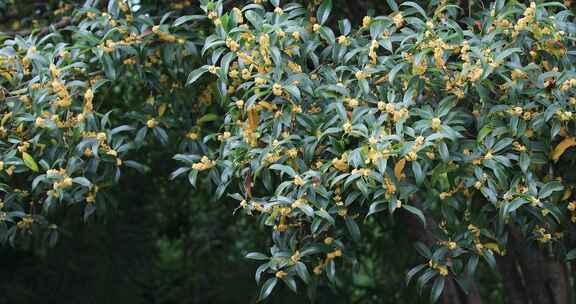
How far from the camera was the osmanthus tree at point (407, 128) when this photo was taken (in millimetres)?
2289

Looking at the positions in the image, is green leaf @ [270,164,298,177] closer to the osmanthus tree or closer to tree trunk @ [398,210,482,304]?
the osmanthus tree

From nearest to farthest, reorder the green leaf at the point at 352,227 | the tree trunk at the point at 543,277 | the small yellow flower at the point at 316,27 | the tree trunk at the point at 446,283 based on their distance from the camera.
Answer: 1. the green leaf at the point at 352,227
2. the small yellow flower at the point at 316,27
3. the tree trunk at the point at 446,283
4. the tree trunk at the point at 543,277

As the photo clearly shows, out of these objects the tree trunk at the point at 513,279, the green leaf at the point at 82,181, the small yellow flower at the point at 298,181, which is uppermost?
the small yellow flower at the point at 298,181

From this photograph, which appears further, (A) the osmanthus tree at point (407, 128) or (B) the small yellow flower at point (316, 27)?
(B) the small yellow flower at point (316, 27)

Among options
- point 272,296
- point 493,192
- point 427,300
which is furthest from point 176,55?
point 427,300

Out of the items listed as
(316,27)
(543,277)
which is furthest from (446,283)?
(316,27)

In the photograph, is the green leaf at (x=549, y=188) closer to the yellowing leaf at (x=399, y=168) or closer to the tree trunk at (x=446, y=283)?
the yellowing leaf at (x=399, y=168)

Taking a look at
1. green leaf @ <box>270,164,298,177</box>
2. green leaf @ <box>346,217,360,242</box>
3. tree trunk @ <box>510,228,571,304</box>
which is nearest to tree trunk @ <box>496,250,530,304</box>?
tree trunk @ <box>510,228,571,304</box>

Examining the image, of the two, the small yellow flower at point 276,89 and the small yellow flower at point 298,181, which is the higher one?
the small yellow flower at point 276,89

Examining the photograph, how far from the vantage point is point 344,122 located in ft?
7.66

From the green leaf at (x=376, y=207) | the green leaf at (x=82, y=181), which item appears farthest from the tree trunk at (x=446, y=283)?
the green leaf at (x=82, y=181)

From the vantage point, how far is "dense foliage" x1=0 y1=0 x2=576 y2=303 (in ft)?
7.57

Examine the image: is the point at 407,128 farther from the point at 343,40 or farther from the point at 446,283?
the point at 446,283

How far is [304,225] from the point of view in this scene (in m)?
2.62
